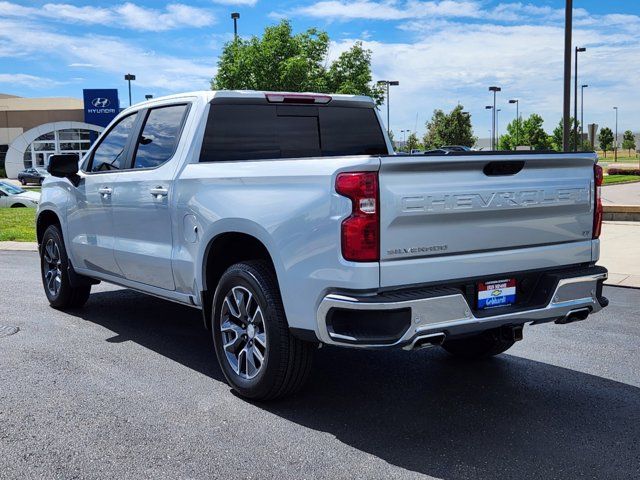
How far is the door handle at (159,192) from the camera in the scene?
5.20 meters

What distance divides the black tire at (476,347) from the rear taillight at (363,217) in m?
1.88

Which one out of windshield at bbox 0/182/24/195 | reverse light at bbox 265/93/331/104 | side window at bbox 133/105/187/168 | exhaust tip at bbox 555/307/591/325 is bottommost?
exhaust tip at bbox 555/307/591/325

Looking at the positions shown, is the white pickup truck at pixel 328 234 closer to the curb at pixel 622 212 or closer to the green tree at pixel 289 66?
the curb at pixel 622 212

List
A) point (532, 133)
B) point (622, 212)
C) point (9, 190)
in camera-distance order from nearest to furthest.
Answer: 1. point (622, 212)
2. point (9, 190)
3. point (532, 133)

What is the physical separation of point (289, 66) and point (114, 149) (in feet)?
102

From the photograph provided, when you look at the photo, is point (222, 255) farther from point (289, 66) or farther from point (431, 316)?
point (289, 66)

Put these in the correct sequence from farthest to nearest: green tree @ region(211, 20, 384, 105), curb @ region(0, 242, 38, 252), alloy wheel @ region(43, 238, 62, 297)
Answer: green tree @ region(211, 20, 384, 105)
curb @ region(0, 242, 38, 252)
alloy wheel @ region(43, 238, 62, 297)

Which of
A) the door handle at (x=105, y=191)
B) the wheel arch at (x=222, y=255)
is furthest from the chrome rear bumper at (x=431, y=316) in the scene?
the door handle at (x=105, y=191)

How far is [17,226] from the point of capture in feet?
59.0

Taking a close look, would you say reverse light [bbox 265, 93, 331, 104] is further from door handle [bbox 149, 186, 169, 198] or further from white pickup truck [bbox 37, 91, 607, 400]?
door handle [bbox 149, 186, 169, 198]

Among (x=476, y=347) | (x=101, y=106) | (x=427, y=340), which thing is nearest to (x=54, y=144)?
(x=101, y=106)

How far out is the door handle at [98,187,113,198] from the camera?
19.7 feet

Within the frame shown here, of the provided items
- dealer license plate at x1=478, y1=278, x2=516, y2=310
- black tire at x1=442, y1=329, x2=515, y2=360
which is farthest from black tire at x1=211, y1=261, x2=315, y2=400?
black tire at x1=442, y1=329, x2=515, y2=360

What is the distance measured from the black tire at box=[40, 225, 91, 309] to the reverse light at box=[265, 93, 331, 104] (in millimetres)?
2897
